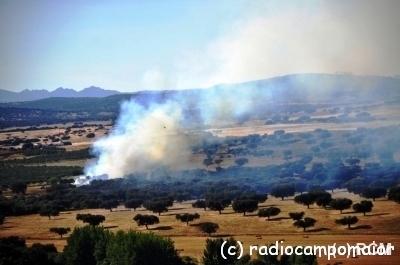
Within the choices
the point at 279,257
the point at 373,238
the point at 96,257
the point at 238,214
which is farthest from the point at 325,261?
Answer: the point at 238,214

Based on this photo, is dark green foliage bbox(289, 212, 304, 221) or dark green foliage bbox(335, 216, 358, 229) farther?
dark green foliage bbox(289, 212, 304, 221)

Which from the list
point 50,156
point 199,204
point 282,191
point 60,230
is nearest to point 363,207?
point 282,191

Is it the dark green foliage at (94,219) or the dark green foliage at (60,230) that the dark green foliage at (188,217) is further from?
the dark green foliage at (60,230)

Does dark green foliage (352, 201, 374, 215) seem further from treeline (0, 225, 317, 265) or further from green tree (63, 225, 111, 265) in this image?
green tree (63, 225, 111, 265)

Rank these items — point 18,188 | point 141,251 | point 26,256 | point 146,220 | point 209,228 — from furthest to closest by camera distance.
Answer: point 18,188
point 146,220
point 209,228
point 26,256
point 141,251

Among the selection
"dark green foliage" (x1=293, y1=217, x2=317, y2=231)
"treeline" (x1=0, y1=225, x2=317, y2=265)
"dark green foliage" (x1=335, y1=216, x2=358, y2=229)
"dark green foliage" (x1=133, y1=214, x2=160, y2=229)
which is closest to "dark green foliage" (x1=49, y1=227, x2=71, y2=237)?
"dark green foliage" (x1=133, y1=214, x2=160, y2=229)

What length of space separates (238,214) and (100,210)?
20.7m

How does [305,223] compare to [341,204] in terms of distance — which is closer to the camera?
[305,223]

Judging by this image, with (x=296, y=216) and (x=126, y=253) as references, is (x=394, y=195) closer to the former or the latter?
(x=296, y=216)

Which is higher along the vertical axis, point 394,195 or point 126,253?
point 126,253

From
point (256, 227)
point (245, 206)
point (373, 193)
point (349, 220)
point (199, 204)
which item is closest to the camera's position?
point (349, 220)

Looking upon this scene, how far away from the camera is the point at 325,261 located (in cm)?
4038

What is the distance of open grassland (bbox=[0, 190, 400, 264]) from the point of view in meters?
48.6

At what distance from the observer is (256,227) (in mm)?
57281
